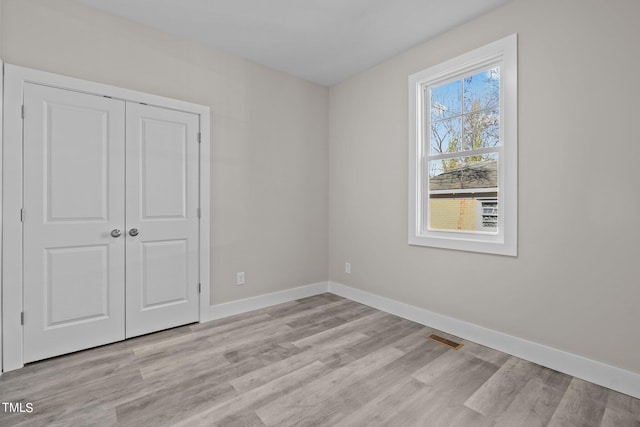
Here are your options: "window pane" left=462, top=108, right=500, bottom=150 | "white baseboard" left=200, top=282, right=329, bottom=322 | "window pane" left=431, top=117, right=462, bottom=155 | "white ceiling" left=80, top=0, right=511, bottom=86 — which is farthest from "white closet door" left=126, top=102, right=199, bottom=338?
"window pane" left=462, top=108, right=500, bottom=150

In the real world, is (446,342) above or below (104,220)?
below

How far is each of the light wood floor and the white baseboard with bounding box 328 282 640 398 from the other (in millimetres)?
60

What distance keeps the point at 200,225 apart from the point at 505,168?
9.12ft

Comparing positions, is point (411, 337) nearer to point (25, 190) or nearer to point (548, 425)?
point (548, 425)

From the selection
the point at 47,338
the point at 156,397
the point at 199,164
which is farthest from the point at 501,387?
the point at 47,338

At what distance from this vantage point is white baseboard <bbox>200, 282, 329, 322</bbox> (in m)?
3.10

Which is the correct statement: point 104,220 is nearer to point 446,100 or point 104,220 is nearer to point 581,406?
point 446,100

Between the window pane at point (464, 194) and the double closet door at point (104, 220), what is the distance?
237cm

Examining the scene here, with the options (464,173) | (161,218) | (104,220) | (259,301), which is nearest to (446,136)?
(464,173)

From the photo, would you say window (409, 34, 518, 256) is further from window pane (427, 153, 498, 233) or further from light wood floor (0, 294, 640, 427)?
light wood floor (0, 294, 640, 427)

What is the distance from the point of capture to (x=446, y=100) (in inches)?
116

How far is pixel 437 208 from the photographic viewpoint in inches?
119

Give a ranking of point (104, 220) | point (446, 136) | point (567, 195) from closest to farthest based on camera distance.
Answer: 1. point (567, 195)
2. point (104, 220)
3. point (446, 136)

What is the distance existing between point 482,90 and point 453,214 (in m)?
1.13
